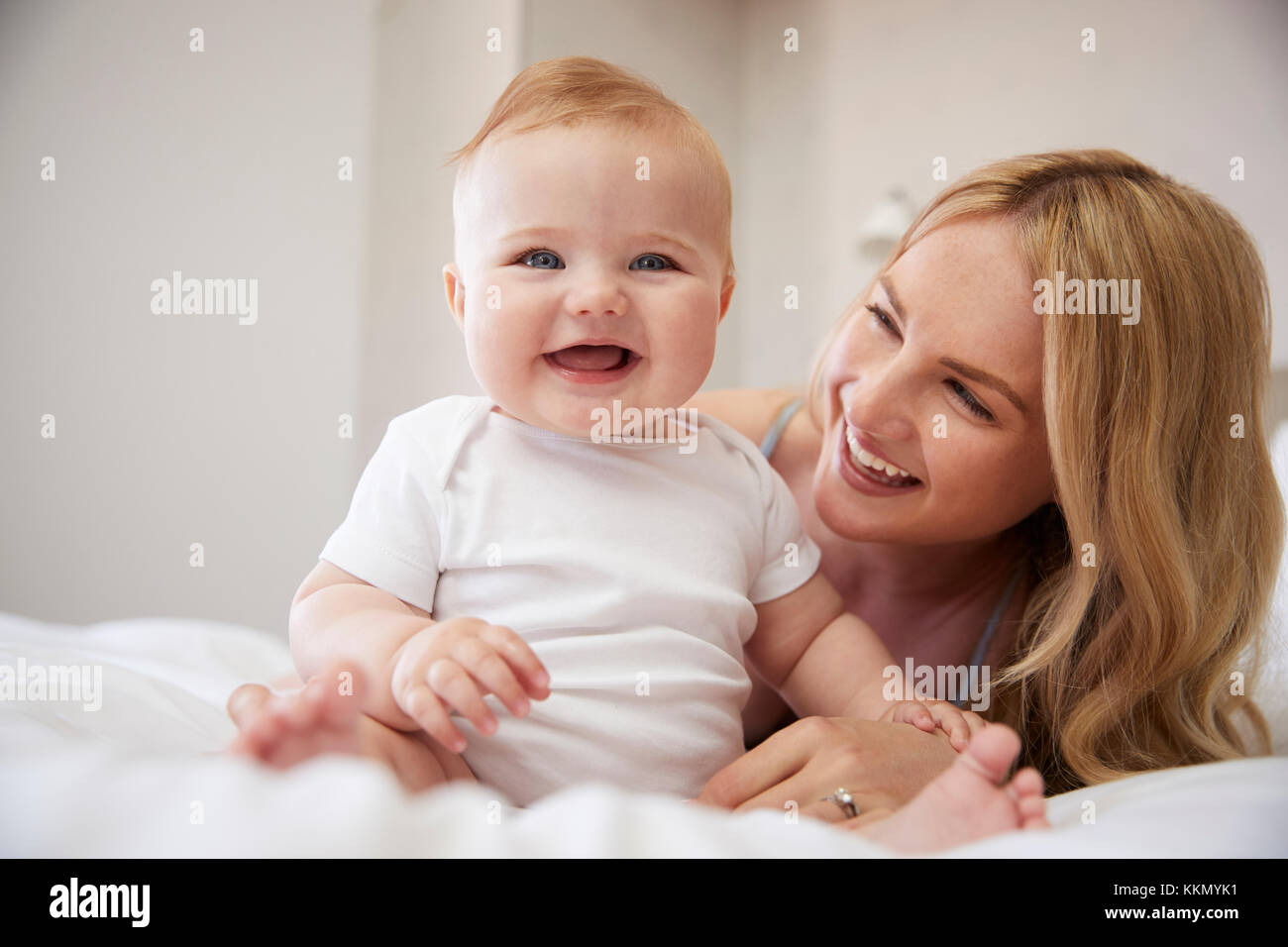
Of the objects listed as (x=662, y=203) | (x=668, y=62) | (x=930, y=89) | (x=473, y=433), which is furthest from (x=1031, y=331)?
(x=668, y=62)

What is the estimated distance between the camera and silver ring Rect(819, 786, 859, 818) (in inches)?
30.3

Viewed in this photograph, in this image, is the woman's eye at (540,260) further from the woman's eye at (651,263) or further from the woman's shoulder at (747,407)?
the woman's shoulder at (747,407)

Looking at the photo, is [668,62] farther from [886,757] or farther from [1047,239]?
[886,757]

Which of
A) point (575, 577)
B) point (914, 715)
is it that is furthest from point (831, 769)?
point (575, 577)

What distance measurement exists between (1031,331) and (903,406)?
16 cm

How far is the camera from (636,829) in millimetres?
531

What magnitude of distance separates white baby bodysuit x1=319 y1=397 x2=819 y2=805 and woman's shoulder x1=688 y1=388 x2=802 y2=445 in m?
0.54

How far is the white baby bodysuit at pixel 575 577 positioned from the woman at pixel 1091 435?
31 cm

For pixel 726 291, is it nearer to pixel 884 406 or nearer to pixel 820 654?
pixel 884 406

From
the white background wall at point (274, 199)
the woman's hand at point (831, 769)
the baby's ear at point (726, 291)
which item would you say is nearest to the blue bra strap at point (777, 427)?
the baby's ear at point (726, 291)

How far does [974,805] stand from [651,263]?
0.55 meters

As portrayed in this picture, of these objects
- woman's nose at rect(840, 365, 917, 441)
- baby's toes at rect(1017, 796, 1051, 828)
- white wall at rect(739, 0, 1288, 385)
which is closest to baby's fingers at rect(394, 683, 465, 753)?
baby's toes at rect(1017, 796, 1051, 828)

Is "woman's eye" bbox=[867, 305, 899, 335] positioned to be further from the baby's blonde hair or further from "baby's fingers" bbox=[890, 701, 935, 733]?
"baby's fingers" bbox=[890, 701, 935, 733]
